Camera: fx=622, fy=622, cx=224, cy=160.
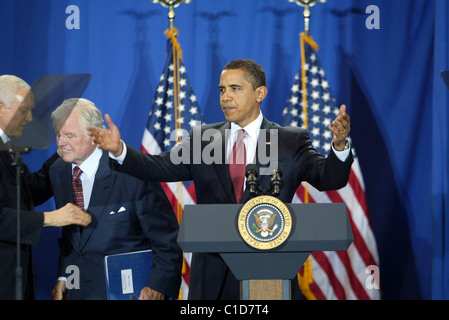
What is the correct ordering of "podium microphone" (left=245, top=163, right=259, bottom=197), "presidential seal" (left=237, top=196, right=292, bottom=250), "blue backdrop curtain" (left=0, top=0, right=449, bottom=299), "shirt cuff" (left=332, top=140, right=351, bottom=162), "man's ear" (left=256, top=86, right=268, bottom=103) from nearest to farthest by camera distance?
"presidential seal" (left=237, top=196, right=292, bottom=250) → "podium microphone" (left=245, top=163, right=259, bottom=197) → "shirt cuff" (left=332, top=140, right=351, bottom=162) → "man's ear" (left=256, top=86, right=268, bottom=103) → "blue backdrop curtain" (left=0, top=0, right=449, bottom=299)

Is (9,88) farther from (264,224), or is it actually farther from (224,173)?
(264,224)

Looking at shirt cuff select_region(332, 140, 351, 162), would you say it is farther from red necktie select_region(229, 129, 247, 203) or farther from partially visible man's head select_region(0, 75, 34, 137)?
partially visible man's head select_region(0, 75, 34, 137)

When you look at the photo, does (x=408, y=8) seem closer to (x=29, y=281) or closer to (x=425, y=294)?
(x=425, y=294)

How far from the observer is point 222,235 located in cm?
219

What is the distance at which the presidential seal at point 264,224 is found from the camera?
2168mm

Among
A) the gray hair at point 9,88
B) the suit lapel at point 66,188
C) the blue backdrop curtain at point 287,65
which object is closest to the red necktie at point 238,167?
the suit lapel at point 66,188

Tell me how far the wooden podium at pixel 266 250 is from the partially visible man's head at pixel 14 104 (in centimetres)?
125

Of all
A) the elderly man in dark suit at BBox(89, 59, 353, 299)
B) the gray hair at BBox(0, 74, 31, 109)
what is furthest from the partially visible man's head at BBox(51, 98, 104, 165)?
the elderly man in dark suit at BBox(89, 59, 353, 299)

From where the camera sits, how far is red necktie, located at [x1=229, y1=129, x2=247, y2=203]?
2.86 meters

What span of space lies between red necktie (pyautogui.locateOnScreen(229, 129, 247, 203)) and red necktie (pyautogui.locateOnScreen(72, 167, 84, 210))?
2.88 feet

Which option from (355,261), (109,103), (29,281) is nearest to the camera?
(29,281)

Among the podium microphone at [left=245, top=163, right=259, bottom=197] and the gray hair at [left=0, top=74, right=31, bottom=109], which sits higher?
the gray hair at [left=0, top=74, right=31, bottom=109]
